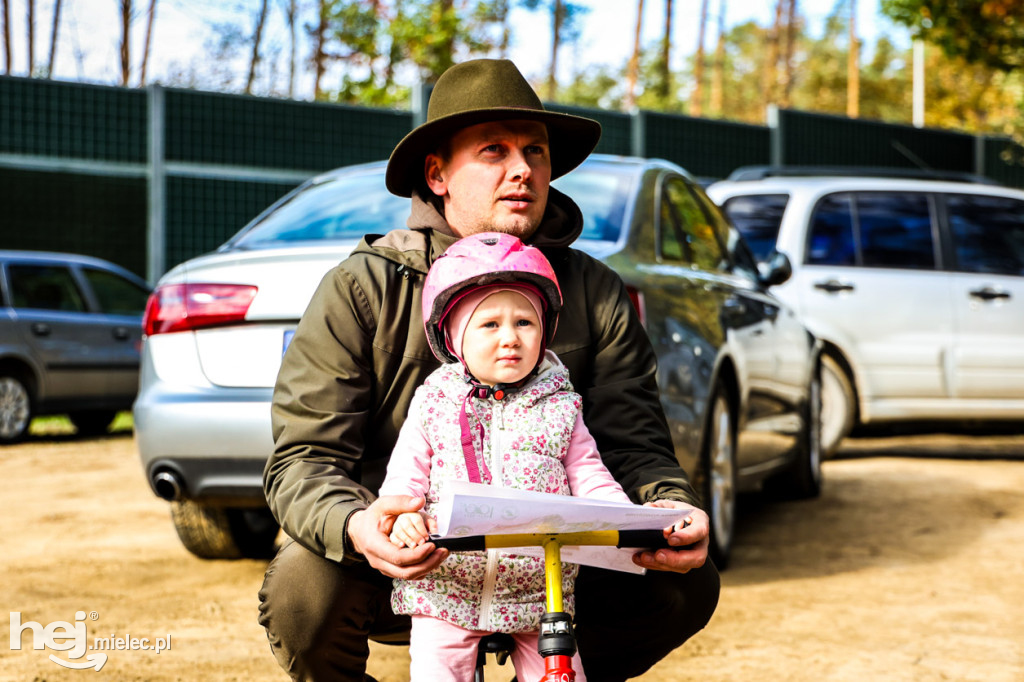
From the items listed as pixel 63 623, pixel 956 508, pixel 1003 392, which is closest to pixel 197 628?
pixel 63 623

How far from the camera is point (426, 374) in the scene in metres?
2.85

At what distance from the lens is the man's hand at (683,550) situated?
2350 mm

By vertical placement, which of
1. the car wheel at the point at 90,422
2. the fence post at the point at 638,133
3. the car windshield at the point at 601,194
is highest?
the fence post at the point at 638,133

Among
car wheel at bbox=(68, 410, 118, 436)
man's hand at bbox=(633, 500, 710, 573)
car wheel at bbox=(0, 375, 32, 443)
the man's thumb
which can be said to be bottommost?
car wheel at bbox=(68, 410, 118, 436)

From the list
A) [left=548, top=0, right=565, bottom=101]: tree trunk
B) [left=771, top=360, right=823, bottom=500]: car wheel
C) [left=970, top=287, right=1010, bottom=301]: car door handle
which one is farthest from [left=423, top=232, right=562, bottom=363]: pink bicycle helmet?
[left=548, top=0, right=565, bottom=101]: tree trunk

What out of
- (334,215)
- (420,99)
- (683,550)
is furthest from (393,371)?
(420,99)

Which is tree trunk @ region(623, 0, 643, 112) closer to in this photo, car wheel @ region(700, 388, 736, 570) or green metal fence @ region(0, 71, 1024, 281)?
green metal fence @ region(0, 71, 1024, 281)

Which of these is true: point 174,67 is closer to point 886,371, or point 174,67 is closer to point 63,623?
point 886,371

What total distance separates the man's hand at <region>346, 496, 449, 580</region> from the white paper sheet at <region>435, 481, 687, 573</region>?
0.21 feet

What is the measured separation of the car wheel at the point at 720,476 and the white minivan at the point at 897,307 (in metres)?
3.41

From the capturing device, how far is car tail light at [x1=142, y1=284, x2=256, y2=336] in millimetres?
4617

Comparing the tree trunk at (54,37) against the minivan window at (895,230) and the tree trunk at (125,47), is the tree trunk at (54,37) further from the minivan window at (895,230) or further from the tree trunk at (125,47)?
the minivan window at (895,230)

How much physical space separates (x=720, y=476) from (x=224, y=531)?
2126 millimetres

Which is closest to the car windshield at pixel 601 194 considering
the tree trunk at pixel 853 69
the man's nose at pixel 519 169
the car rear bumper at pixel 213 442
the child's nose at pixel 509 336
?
the car rear bumper at pixel 213 442
